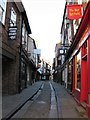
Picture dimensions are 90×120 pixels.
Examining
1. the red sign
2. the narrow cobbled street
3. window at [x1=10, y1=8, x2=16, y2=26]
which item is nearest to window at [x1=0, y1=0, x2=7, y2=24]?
window at [x1=10, y1=8, x2=16, y2=26]

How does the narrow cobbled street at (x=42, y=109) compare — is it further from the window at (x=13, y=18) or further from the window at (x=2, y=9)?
the window at (x=13, y=18)

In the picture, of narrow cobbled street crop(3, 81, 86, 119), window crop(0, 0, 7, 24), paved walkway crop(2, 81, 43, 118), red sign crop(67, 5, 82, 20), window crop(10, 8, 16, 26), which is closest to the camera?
narrow cobbled street crop(3, 81, 86, 119)

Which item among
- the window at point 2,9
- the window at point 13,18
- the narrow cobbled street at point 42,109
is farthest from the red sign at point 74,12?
the window at point 13,18

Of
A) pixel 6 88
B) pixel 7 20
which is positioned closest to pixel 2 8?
pixel 7 20

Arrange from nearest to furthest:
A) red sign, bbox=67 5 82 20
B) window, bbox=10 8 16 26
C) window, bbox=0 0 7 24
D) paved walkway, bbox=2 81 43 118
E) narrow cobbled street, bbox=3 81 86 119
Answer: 1. narrow cobbled street, bbox=3 81 86 119
2. paved walkway, bbox=2 81 43 118
3. red sign, bbox=67 5 82 20
4. window, bbox=0 0 7 24
5. window, bbox=10 8 16 26

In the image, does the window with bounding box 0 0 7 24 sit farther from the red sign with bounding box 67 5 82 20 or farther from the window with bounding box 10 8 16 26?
the red sign with bounding box 67 5 82 20

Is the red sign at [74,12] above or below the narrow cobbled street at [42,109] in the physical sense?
above

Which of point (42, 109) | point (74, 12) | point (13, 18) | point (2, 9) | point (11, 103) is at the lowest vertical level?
point (42, 109)

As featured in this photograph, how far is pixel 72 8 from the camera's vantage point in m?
18.8

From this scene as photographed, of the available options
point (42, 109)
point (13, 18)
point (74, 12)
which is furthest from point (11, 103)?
point (13, 18)

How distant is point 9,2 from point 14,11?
8.02 ft

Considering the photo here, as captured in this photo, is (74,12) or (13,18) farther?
(13,18)

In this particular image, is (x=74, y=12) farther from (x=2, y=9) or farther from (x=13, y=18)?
(x=13, y=18)

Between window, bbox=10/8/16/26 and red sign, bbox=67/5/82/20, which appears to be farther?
window, bbox=10/8/16/26
